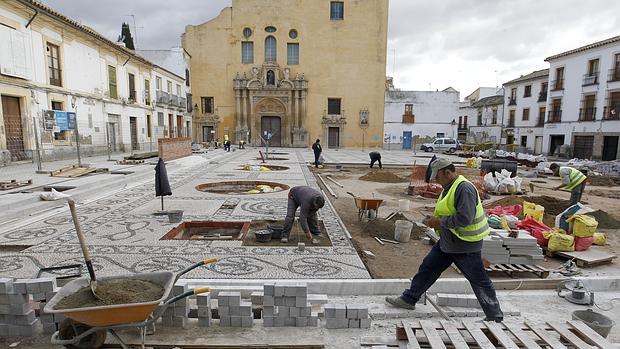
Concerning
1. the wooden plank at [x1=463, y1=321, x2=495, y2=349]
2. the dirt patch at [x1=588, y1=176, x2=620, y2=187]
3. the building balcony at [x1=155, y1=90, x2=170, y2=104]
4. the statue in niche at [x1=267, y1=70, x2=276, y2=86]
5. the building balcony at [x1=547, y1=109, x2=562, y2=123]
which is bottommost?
the dirt patch at [x1=588, y1=176, x2=620, y2=187]

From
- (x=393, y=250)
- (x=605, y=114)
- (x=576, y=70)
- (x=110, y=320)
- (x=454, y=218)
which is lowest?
(x=393, y=250)

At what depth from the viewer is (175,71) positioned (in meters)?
35.0

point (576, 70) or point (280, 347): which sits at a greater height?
point (576, 70)

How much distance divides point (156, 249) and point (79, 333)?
2712 millimetres

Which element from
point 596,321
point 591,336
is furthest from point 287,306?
point 596,321

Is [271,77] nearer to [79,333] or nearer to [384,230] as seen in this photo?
[384,230]

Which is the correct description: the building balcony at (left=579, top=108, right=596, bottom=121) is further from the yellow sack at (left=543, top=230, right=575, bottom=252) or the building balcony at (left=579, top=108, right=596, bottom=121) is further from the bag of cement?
the bag of cement

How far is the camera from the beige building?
1496 inches

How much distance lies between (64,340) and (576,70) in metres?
37.4

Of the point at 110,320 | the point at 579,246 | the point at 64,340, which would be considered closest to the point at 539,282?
the point at 579,246

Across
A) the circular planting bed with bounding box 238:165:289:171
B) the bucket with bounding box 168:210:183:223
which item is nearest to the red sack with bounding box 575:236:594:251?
the bucket with bounding box 168:210:183:223

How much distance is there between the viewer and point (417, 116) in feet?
137

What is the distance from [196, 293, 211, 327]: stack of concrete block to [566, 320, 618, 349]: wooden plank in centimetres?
355

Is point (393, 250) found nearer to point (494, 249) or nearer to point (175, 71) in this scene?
point (494, 249)
